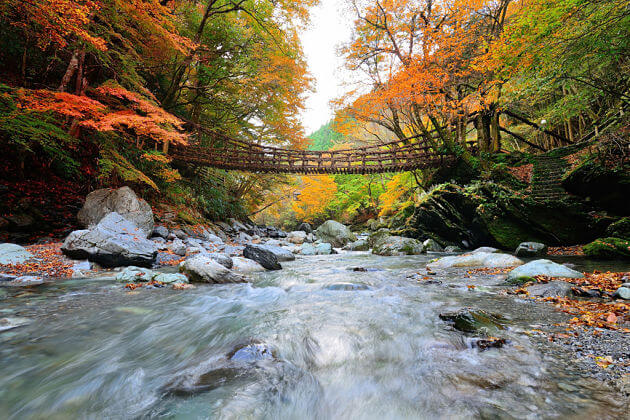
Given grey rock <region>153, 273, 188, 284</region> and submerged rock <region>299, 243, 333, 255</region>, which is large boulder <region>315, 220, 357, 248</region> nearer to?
submerged rock <region>299, 243, 333, 255</region>

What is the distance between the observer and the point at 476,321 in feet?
7.13

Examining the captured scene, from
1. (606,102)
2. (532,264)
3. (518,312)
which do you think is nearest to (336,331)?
Result: (518,312)

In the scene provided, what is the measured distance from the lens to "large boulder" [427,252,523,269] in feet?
16.0

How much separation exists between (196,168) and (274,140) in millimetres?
4567

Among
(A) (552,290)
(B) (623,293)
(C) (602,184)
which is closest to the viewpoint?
(B) (623,293)

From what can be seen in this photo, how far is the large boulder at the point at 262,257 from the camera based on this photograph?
5.78 meters

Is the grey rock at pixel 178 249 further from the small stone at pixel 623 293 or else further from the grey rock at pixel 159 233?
the small stone at pixel 623 293

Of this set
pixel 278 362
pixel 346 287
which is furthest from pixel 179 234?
pixel 278 362

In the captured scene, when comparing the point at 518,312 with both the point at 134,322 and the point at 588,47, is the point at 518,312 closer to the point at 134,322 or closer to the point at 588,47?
the point at 134,322

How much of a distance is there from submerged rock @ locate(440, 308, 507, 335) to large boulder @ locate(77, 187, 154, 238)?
24.0 ft

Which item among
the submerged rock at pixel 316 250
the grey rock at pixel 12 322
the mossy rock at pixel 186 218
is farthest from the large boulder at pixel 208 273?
the mossy rock at pixel 186 218

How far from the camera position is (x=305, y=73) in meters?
12.9

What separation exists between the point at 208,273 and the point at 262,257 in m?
1.72

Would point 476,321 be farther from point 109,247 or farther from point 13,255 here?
point 13,255
